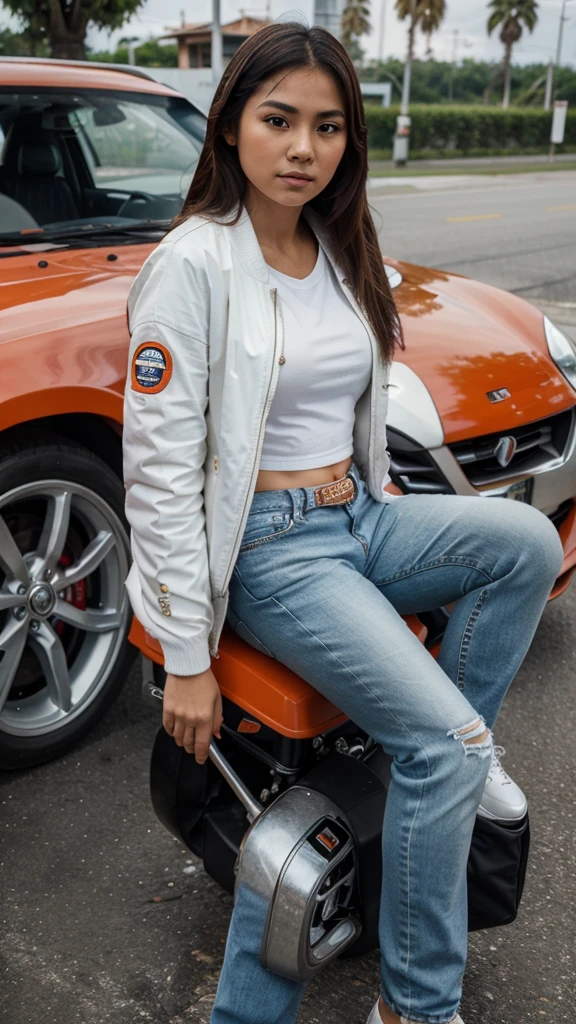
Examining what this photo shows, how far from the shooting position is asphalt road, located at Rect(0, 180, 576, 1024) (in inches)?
82.4

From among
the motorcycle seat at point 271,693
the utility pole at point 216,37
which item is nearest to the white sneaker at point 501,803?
the motorcycle seat at point 271,693

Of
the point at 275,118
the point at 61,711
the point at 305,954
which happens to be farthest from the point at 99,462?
the point at 305,954

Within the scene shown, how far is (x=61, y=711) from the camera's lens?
2.80 meters

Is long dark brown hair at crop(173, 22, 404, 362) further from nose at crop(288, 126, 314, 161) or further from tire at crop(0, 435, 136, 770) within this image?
tire at crop(0, 435, 136, 770)

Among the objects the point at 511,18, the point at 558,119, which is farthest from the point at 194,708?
the point at 511,18

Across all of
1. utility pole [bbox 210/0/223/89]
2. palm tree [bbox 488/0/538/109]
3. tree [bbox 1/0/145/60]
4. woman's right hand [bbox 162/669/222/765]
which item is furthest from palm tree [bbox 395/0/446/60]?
woman's right hand [bbox 162/669/222/765]

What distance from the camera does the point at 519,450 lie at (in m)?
3.25

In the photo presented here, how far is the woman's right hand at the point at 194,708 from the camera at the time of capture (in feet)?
5.97

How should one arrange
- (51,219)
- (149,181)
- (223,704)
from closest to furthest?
(223,704)
(51,219)
(149,181)

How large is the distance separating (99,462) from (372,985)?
56.6 inches

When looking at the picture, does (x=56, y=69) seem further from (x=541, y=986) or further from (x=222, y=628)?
(x=541, y=986)

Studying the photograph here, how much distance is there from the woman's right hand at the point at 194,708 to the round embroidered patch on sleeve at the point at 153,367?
0.50m

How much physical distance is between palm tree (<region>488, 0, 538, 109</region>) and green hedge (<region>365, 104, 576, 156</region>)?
2156cm

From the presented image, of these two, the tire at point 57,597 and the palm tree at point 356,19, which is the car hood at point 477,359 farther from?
the palm tree at point 356,19
